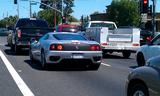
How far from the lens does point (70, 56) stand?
15.5 meters

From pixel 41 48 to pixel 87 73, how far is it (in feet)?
7.84

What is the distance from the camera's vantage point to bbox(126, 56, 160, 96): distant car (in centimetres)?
674

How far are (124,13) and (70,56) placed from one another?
274 feet

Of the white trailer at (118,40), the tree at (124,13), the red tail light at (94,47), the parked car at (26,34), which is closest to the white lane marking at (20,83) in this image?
the red tail light at (94,47)

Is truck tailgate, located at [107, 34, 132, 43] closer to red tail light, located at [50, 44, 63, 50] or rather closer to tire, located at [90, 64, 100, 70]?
tire, located at [90, 64, 100, 70]

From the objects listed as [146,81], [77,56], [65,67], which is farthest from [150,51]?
[146,81]

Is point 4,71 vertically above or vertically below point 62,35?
below

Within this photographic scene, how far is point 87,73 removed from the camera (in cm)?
1513

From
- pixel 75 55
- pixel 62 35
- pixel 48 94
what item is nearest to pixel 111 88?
pixel 48 94

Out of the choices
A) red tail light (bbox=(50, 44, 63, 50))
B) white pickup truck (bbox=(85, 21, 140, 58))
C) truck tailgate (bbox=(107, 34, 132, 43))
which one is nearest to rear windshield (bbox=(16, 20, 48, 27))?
white pickup truck (bbox=(85, 21, 140, 58))

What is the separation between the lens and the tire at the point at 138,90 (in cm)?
711

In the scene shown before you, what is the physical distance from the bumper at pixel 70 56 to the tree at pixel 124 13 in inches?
3121

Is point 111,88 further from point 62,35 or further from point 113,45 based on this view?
point 113,45

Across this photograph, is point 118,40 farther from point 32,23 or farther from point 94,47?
point 94,47
